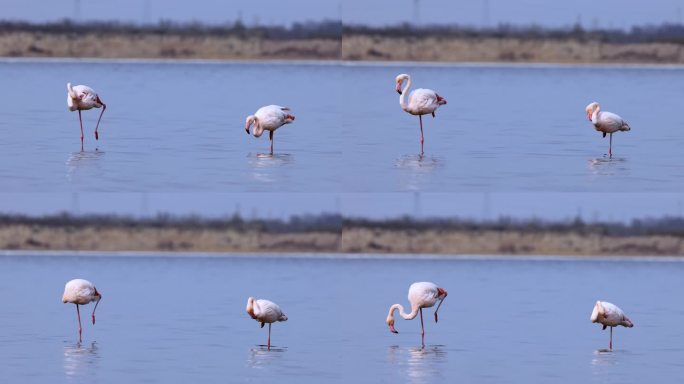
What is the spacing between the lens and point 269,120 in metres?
13.8

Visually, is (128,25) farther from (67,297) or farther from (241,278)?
(67,297)

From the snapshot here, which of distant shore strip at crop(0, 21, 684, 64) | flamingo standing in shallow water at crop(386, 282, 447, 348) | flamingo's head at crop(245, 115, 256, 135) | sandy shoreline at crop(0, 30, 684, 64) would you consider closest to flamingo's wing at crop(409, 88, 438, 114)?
flamingo's head at crop(245, 115, 256, 135)

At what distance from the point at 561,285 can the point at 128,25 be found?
7784mm

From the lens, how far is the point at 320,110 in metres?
16.1

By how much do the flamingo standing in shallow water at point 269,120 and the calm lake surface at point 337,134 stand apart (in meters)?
0.23

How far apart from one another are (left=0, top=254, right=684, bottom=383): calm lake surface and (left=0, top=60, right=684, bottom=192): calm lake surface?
A: 0.92 metres

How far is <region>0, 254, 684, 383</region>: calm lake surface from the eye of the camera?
1084 cm

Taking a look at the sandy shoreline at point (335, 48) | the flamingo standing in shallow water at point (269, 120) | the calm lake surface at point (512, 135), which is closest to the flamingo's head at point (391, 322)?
the calm lake surface at point (512, 135)

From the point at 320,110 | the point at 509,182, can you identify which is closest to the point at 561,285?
the point at 509,182

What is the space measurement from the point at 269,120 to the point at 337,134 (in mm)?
1235

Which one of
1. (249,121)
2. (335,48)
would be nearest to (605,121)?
(249,121)

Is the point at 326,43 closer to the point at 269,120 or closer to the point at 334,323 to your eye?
the point at 269,120

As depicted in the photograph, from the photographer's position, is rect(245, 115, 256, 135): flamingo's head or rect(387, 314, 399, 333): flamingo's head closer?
rect(387, 314, 399, 333): flamingo's head

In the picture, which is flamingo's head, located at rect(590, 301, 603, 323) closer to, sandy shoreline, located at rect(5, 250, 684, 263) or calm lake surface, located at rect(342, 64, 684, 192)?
calm lake surface, located at rect(342, 64, 684, 192)
